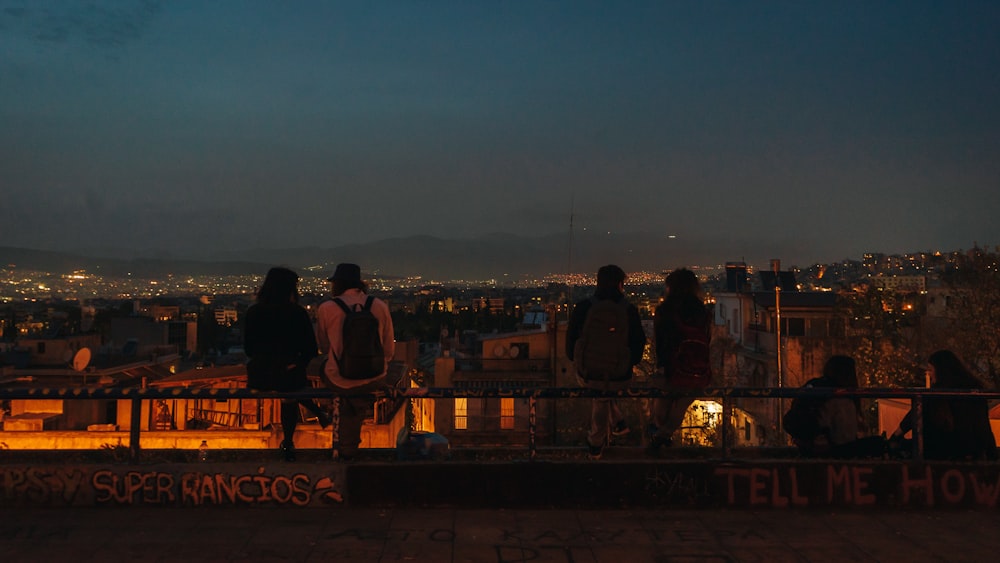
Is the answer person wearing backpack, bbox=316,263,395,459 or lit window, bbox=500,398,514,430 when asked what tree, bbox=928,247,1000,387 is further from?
person wearing backpack, bbox=316,263,395,459

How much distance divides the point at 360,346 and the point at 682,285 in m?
2.99

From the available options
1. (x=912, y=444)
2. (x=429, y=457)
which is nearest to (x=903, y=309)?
(x=912, y=444)

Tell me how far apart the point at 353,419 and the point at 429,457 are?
2.56 ft

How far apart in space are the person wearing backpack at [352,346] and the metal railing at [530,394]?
169 millimetres

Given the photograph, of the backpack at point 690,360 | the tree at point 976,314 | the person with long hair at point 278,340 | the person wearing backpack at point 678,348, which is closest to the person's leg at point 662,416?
the person wearing backpack at point 678,348

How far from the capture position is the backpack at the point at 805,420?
21.2 feet

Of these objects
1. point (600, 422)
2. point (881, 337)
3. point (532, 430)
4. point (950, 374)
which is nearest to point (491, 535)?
point (532, 430)

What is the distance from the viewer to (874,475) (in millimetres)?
6164

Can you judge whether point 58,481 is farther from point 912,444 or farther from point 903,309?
point 903,309

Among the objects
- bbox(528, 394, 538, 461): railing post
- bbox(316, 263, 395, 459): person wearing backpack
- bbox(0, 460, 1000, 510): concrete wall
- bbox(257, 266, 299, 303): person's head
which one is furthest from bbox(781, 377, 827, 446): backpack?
bbox(257, 266, 299, 303): person's head

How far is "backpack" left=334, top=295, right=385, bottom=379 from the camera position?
19.9 ft

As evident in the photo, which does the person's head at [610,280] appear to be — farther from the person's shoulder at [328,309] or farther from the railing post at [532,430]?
the person's shoulder at [328,309]

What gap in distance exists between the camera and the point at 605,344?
20.7ft

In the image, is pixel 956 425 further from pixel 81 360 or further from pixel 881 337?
pixel 881 337
